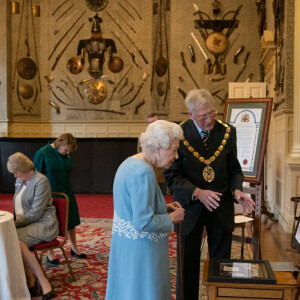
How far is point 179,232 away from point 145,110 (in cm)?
1012

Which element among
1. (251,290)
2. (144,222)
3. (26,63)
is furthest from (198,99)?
(26,63)

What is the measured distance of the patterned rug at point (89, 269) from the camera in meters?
4.34

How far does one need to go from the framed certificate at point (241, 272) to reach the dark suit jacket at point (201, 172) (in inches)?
22.3

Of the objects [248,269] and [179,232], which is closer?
[248,269]

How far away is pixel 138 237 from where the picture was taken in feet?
7.88

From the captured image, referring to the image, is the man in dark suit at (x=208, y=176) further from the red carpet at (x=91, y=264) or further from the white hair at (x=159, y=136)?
the red carpet at (x=91, y=264)

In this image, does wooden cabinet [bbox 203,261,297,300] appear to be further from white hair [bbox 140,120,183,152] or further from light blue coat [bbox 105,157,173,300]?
white hair [bbox 140,120,183,152]

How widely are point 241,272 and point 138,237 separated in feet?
1.74

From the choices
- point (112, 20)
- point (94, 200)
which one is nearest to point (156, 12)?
point (112, 20)

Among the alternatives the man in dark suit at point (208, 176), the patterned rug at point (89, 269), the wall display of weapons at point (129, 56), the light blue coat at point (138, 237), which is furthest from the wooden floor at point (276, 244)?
the wall display of weapons at point (129, 56)

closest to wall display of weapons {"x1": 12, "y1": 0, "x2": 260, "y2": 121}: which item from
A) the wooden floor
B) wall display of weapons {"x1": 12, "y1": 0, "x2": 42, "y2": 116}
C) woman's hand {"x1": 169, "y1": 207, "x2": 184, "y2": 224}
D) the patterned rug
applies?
wall display of weapons {"x1": 12, "y1": 0, "x2": 42, "y2": 116}

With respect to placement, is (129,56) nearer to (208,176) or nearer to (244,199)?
(208,176)

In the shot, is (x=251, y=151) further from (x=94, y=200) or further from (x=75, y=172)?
(x=75, y=172)

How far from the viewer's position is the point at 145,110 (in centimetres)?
1280
